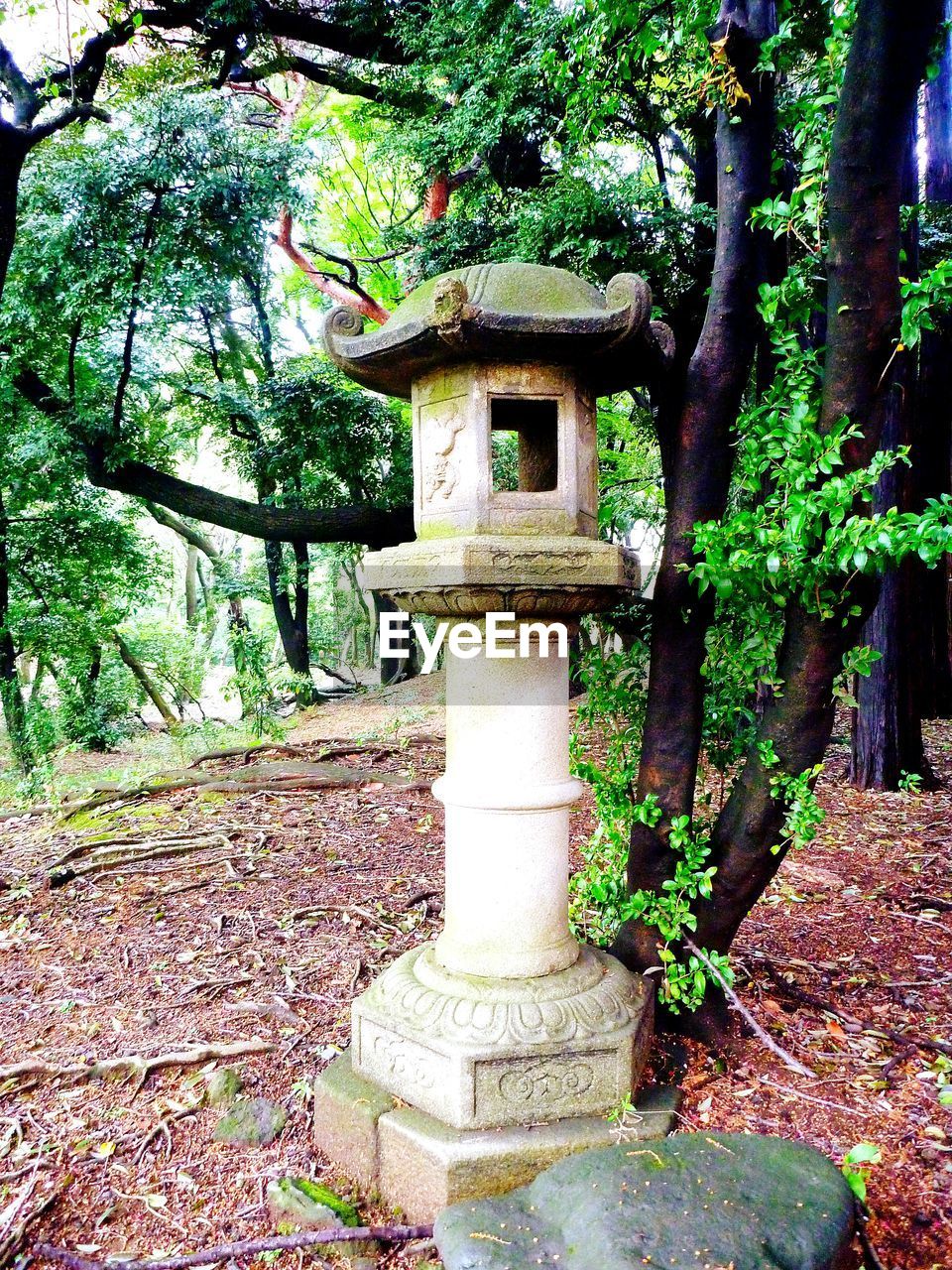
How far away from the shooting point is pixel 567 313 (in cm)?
210

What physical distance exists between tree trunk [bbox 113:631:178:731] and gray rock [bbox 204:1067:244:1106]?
768 centimetres

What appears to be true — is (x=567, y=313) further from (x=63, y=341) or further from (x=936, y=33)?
(x=63, y=341)

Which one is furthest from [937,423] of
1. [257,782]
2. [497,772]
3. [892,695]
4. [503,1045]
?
[503,1045]

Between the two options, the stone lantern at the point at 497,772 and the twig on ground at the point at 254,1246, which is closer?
the twig on ground at the point at 254,1246

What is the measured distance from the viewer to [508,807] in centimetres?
222

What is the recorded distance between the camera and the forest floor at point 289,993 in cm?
212

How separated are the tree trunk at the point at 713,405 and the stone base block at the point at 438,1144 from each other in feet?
2.79

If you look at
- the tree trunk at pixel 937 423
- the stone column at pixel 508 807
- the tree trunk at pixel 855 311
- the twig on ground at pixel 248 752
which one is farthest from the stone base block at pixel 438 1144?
the tree trunk at pixel 937 423

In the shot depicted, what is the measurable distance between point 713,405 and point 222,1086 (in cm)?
257

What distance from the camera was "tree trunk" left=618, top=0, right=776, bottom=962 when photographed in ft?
8.02

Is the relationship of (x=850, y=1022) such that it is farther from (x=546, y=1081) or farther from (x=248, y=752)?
(x=248, y=752)

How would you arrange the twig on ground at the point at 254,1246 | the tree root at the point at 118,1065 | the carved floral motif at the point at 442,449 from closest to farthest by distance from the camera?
the twig on ground at the point at 254,1246 < the carved floral motif at the point at 442,449 < the tree root at the point at 118,1065

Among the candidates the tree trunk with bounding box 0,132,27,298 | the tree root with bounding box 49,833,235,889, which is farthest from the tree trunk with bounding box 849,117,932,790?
the tree trunk with bounding box 0,132,27,298

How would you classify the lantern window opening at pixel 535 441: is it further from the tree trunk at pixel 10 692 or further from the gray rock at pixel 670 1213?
the tree trunk at pixel 10 692
